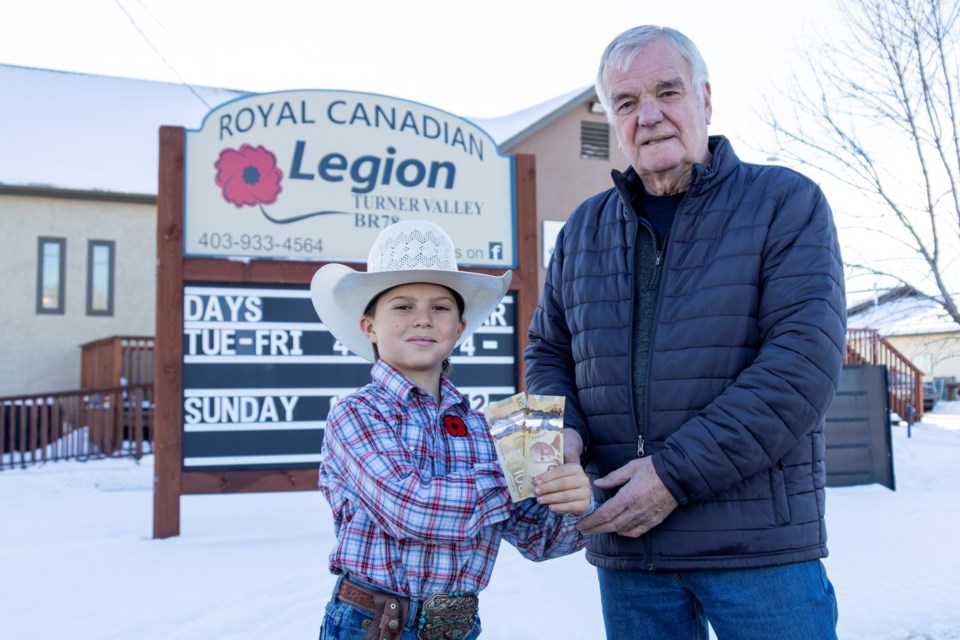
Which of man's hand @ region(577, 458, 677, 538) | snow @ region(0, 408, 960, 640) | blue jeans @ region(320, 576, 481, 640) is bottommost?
snow @ region(0, 408, 960, 640)

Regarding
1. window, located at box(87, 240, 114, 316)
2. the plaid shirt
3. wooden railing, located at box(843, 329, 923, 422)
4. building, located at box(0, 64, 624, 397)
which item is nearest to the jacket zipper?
the plaid shirt

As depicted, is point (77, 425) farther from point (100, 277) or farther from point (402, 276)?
point (402, 276)

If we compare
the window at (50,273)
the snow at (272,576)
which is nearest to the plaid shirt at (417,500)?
the snow at (272,576)

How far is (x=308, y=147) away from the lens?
6859mm

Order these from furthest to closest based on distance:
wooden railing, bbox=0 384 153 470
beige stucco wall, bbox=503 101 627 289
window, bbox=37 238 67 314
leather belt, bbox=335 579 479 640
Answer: beige stucco wall, bbox=503 101 627 289 < window, bbox=37 238 67 314 < wooden railing, bbox=0 384 153 470 < leather belt, bbox=335 579 479 640

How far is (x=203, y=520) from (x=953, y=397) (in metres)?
27.0

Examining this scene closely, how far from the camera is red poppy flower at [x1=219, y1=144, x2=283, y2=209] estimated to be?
6629mm

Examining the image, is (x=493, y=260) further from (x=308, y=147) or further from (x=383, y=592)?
(x=383, y=592)

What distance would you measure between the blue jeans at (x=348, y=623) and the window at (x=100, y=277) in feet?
53.5

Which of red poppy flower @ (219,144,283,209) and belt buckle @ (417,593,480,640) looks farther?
red poppy flower @ (219,144,283,209)

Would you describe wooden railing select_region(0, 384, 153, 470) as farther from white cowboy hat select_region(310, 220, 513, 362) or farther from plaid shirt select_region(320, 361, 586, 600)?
plaid shirt select_region(320, 361, 586, 600)

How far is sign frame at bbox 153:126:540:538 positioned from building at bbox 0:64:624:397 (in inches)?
445

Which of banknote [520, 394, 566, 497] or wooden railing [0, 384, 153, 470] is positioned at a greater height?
banknote [520, 394, 566, 497]

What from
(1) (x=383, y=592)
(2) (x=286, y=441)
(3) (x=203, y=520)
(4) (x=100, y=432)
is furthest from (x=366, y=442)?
(4) (x=100, y=432)
